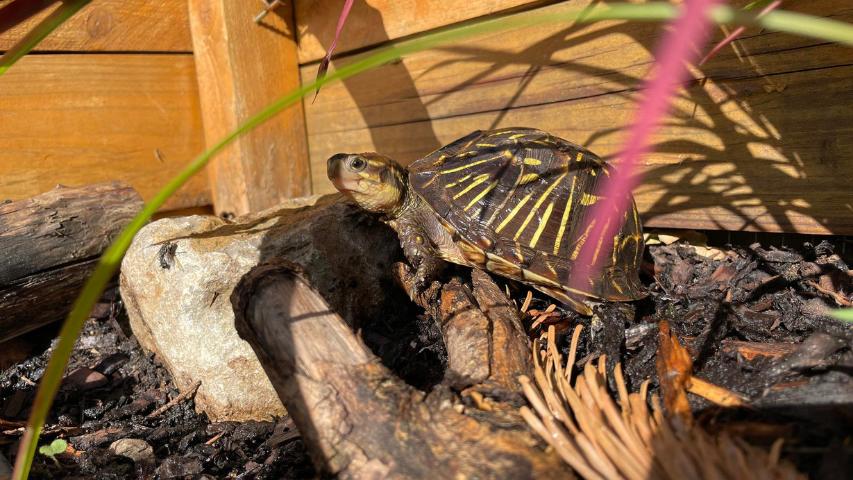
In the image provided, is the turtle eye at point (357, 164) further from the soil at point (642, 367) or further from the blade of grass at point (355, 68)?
the blade of grass at point (355, 68)


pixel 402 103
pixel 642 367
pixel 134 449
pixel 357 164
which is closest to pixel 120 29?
pixel 402 103

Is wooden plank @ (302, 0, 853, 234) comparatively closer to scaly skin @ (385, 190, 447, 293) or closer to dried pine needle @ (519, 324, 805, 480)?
scaly skin @ (385, 190, 447, 293)

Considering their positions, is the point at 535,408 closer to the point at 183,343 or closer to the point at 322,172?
the point at 183,343

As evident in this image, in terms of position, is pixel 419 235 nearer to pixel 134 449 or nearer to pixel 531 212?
pixel 531 212

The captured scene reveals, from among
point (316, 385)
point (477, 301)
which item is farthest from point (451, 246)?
point (316, 385)

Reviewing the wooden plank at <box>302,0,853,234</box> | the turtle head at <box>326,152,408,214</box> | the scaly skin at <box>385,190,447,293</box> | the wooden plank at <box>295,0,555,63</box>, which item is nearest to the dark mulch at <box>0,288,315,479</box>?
the scaly skin at <box>385,190,447,293</box>

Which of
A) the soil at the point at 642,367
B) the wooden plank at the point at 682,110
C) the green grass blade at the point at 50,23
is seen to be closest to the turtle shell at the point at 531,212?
the soil at the point at 642,367
